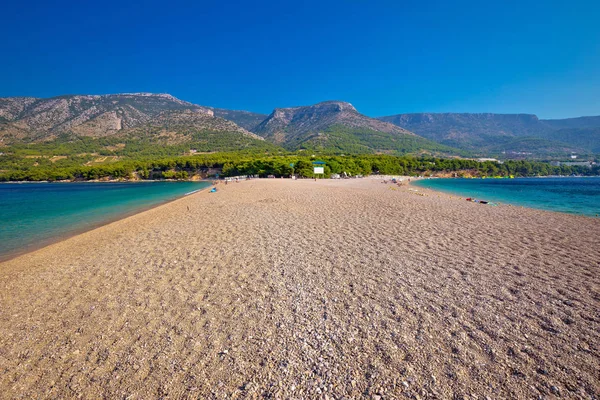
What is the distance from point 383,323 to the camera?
392 centimetres

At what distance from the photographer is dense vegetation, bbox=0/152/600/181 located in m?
68.8

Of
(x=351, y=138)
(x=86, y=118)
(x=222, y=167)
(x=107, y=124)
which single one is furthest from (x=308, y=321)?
(x=86, y=118)

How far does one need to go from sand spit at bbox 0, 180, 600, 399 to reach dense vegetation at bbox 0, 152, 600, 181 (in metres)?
56.2

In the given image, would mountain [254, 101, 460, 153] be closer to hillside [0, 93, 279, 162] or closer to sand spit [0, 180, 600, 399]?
hillside [0, 93, 279, 162]

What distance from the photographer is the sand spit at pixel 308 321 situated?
2.93 meters

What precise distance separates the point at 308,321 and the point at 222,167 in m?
85.8

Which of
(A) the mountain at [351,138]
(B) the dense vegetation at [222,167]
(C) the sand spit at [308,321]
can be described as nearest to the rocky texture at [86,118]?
(B) the dense vegetation at [222,167]

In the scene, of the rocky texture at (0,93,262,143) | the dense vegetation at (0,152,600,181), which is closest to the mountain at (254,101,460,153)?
the dense vegetation at (0,152,600,181)

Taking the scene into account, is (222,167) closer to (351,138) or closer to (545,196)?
(545,196)

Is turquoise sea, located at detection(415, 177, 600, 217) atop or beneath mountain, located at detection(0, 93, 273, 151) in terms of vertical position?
beneath

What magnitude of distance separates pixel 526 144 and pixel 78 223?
25353cm

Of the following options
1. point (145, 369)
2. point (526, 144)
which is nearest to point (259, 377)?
point (145, 369)

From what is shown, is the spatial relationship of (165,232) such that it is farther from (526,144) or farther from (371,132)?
(526,144)

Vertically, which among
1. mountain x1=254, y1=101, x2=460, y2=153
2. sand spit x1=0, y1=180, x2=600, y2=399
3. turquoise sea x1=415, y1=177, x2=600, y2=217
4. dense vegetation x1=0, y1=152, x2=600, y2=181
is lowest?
turquoise sea x1=415, y1=177, x2=600, y2=217
